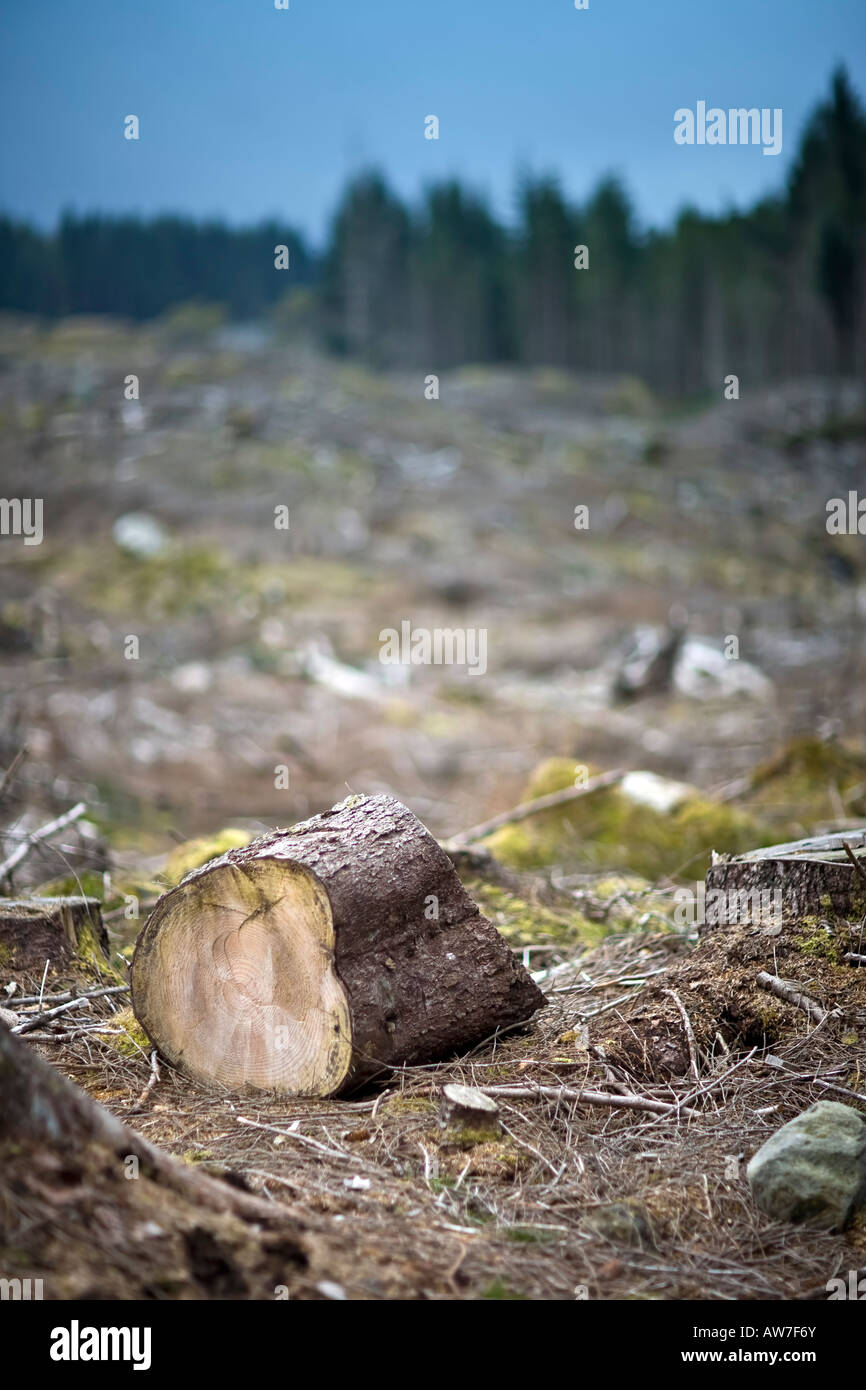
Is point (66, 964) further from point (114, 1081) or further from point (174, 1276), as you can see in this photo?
point (174, 1276)

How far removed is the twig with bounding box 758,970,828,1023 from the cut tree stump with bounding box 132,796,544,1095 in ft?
3.26

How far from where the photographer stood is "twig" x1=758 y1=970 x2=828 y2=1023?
11.8ft

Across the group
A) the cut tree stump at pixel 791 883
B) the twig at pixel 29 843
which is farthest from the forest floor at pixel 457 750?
the twig at pixel 29 843

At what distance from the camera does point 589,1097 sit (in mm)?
3248

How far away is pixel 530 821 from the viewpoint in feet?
23.8

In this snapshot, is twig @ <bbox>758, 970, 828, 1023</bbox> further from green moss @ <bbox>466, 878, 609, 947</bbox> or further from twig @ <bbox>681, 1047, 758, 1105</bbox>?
green moss @ <bbox>466, 878, 609, 947</bbox>

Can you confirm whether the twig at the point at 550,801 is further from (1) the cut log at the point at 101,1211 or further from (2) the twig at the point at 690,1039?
(1) the cut log at the point at 101,1211

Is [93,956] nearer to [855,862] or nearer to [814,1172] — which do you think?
[814,1172]

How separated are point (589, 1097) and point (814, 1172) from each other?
0.78 m

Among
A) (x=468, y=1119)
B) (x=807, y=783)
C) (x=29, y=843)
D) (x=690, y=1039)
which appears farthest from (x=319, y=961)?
(x=807, y=783)

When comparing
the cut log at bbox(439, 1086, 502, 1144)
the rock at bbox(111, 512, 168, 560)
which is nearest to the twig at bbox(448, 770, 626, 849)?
the cut log at bbox(439, 1086, 502, 1144)

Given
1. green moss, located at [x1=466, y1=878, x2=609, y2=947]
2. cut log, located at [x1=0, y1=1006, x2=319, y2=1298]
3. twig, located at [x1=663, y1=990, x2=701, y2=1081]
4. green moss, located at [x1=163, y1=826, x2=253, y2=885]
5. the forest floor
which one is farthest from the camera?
green moss, located at [x1=163, y1=826, x2=253, y2=885]

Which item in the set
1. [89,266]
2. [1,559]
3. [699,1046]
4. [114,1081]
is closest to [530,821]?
[699,1046]

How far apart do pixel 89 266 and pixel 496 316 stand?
66.8ft
